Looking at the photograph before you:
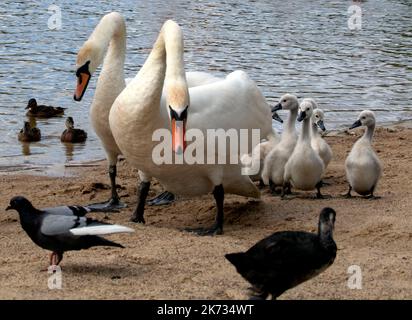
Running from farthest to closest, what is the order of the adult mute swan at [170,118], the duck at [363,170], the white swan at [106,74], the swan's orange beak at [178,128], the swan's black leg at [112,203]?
the duck at [363,170] < the swan's black leg at [112,203] < the white swan at [106,74] < the adult mute swan at [170,118] < the swan's orange beak at [178,128]

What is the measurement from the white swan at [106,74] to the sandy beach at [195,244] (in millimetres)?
674

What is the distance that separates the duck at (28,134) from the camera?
11.8m

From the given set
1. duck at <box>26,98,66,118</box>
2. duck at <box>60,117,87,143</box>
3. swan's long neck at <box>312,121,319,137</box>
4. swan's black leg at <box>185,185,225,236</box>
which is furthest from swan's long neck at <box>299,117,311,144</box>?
duck at <box>26,98,66,118</box>

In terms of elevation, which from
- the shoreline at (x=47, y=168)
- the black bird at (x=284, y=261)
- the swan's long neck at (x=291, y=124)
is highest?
the black bird at (x=284, y=261)

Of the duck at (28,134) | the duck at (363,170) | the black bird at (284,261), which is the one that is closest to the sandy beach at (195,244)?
the duck at (363,170)

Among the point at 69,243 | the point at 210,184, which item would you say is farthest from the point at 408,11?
the point at 69,243

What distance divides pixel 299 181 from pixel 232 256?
3773 millimetres

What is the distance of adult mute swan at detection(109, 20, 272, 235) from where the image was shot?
292 inches

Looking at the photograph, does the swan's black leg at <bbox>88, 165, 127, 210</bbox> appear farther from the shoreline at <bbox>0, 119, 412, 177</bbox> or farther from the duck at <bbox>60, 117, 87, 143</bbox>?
the duck at <bbox>60, 117, 87, 143</bbox>

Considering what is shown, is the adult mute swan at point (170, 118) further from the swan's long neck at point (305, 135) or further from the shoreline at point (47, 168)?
the shoreline at point (47, 168)

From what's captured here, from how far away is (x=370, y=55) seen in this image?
64.1 feet

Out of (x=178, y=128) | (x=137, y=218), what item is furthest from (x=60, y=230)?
(x=137, y=218)

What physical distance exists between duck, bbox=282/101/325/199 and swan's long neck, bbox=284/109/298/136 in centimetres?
39

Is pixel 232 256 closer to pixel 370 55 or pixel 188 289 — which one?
pixel 188 289
